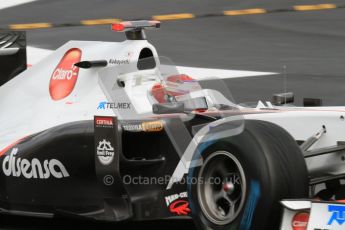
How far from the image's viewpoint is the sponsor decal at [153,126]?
5.71 m

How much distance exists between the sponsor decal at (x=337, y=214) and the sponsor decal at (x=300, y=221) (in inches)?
7.5

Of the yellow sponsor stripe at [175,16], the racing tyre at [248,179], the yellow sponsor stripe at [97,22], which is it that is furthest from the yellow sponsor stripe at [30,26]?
the racing tyre at [248,179]

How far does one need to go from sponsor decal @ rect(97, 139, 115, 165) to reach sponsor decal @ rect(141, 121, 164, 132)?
0.26 m

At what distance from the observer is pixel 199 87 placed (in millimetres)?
6148

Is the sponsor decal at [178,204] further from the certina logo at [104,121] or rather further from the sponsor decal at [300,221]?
the sponsor decal at [300,221]

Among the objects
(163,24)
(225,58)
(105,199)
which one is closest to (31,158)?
(105,199)

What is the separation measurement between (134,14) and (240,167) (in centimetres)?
1069

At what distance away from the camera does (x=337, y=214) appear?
15.1 ft

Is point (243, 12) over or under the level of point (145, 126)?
under

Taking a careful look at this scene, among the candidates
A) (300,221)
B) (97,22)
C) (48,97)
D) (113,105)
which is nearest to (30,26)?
(97,22)

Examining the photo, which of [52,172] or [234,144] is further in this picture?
[52,172]

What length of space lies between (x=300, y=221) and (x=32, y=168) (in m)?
2.24

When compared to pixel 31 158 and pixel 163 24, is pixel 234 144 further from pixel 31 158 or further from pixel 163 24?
pixel 163 24

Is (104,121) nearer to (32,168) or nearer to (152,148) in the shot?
(152,148)
